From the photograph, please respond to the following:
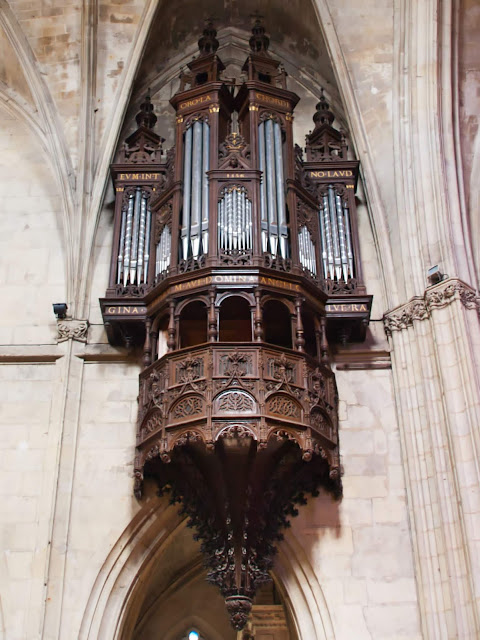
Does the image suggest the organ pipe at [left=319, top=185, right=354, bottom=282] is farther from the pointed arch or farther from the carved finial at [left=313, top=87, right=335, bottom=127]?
the pointed arch

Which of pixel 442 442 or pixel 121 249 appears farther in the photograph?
Result: pixel 121 249

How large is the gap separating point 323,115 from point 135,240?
14.1ft

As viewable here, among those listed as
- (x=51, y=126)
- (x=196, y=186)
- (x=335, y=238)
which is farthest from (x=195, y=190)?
(x=51, y=126)

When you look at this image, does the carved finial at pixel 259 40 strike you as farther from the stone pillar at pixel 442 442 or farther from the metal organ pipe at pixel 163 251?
the stone pillar at pixel 442 442

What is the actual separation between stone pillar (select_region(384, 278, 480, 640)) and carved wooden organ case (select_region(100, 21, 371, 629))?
3.29ft

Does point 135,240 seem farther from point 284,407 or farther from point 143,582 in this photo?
point 143,582

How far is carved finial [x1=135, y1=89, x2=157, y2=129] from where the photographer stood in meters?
15.8

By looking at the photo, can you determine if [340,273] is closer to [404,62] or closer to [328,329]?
[328,329]

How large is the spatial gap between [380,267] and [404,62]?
371cm

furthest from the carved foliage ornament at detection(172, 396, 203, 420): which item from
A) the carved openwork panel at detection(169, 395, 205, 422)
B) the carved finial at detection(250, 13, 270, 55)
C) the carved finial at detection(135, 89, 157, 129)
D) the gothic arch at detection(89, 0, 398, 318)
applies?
the carved finial at detection(250, 13, 270, 55)

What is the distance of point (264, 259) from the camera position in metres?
12.9

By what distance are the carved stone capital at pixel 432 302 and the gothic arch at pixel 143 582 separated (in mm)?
3717

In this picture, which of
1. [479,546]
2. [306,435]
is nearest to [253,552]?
[306,435]

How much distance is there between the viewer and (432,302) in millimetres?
13039
